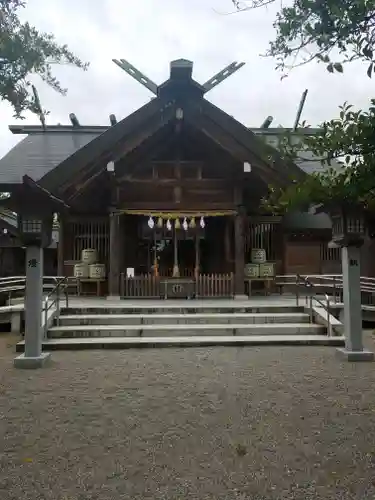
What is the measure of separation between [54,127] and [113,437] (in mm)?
16563

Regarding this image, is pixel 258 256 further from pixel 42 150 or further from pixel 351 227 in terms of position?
pixel 42 150

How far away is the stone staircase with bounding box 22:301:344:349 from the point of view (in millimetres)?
8469

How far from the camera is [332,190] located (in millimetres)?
2863

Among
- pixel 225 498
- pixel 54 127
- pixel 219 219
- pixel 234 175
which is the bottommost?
pixel 225 498

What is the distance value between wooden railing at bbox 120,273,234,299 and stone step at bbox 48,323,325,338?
303cm

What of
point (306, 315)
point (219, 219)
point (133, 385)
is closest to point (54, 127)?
point (219, 219)

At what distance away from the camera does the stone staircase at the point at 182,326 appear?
333 inches

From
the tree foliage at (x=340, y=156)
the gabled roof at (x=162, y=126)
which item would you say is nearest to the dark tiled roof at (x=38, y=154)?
the gabled roof at (x=162, y=126)

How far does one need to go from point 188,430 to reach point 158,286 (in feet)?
26.2

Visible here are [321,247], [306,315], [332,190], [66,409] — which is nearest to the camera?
[332,190]

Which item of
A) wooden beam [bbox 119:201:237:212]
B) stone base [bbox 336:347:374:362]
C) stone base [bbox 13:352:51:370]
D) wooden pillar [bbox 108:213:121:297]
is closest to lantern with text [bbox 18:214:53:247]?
stone base [bbox 13:352:51:370]

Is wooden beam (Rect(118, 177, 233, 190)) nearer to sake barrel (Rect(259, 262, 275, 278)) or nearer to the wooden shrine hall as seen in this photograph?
the wooden shrine hall

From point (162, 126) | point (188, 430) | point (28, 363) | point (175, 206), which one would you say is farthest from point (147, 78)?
point (188, 430)

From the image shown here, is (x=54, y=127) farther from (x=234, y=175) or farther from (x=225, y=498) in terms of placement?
(x=225, y=498)
